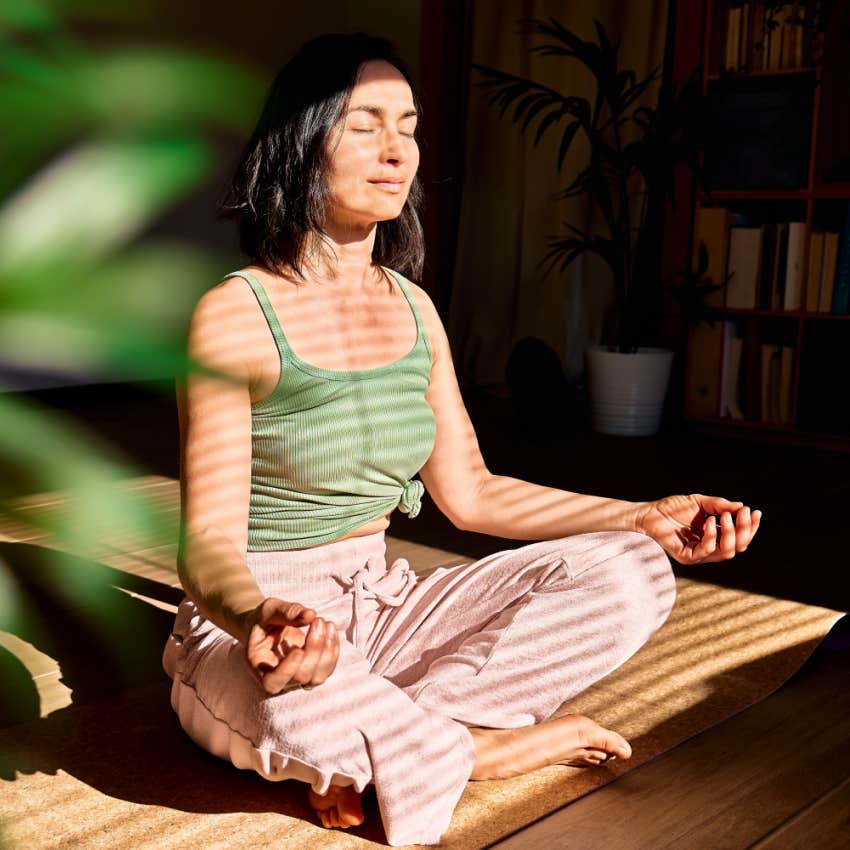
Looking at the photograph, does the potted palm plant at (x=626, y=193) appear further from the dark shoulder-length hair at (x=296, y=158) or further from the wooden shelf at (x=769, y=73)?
the dark shoulder-length hair at (x=296, y=158)

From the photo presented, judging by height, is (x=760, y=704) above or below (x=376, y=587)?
below

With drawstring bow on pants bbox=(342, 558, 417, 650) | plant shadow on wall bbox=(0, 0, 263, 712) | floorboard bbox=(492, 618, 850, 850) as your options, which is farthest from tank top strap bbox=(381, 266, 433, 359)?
plant shadow on wall bbox=(0, 0, 263, 712)

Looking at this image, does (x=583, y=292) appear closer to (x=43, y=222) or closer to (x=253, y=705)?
(x=253, y=705)

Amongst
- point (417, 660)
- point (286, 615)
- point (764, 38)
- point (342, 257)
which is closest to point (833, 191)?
point (764, 38)

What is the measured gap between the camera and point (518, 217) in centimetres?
511

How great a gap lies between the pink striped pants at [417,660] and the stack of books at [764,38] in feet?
9.42

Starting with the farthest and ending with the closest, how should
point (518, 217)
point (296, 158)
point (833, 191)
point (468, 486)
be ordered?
point (518, 217) < point (833, 191) < point (468, 486) < point (296, 158)

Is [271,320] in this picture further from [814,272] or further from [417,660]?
[814,272]

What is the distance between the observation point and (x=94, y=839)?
4.24 ft

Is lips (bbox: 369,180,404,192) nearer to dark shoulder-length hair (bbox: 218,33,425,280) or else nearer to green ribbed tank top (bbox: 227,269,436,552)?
dark shoulder-length hair (bbox: 218,33,425,280)

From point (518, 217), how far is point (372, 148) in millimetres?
3778

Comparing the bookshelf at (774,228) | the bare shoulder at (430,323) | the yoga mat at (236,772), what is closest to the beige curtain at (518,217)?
the bookshelf at (774,228)

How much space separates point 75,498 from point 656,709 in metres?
1.57

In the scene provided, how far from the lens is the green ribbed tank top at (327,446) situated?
1433 millimetres
